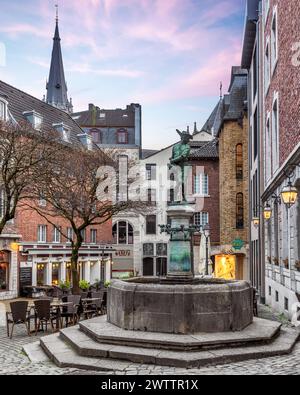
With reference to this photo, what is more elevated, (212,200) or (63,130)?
(63,130)

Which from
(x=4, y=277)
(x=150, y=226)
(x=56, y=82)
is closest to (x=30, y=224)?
(x=4, y=277)

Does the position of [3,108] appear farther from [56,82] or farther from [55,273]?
[56,82]

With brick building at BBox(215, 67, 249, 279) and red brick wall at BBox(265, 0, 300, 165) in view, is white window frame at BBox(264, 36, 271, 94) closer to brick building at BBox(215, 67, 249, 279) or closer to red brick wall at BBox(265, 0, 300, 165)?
red brick wall at BBox(265, 0, 300, 165)

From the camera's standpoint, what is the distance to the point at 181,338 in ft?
34.4

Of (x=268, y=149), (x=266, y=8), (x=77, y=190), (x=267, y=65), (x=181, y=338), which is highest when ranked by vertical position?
(x=266, y=8)

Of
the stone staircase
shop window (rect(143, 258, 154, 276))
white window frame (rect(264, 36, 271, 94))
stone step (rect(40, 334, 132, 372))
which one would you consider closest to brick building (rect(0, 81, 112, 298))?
shop window (rect(143, 258, 154, 276))

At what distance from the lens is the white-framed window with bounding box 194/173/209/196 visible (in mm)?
47500

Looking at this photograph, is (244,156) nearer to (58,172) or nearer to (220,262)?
(220,262)

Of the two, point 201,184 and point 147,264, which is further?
point 147,264

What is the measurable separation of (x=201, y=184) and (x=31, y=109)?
16.5 m

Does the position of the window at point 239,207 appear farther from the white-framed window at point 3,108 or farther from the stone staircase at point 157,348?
the stone staircase at point 157,348

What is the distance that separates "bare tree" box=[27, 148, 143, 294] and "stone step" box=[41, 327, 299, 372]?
12.4 metres

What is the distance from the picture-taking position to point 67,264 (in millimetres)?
39406

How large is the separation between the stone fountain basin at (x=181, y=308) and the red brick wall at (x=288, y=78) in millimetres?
7352
